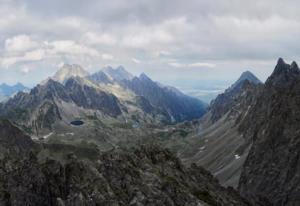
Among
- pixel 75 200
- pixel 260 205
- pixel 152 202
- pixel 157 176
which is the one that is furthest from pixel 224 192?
pixel 75 200

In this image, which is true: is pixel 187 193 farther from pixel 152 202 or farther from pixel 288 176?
pixel 288 176

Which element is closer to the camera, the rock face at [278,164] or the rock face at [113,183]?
the rock face at [113,183]

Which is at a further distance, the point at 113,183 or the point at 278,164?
the point at 278,164

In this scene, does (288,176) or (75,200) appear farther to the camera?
(288,176)

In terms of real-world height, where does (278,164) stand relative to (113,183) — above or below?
below

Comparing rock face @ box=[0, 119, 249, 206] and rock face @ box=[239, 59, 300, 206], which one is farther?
rock face @ box=[239, 59, 300, 206]

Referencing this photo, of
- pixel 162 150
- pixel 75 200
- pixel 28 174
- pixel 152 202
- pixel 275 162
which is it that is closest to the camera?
pixel 75 200

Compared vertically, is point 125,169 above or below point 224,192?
above

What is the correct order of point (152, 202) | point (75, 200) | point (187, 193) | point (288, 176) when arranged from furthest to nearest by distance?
point (288, 176), point (187, 193), point (152, 202), point (75, 200)
